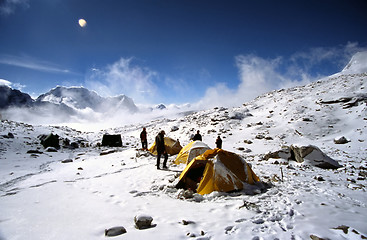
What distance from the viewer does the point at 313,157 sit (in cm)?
1091

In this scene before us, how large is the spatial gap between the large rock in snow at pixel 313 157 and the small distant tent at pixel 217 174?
5505 millimetres

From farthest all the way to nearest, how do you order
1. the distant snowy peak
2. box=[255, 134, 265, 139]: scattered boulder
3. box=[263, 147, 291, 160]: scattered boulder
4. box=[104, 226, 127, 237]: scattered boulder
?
the distant snowy peak → box=[255, 134, 265, 139]: scattered boulder → box=[263, 147, 291, 160]: scattered boulder → box=[104, 226, 127, 237]: scattered boulder

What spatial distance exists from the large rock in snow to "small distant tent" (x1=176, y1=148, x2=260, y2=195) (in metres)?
5.51

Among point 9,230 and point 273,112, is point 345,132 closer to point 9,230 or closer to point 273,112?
point 273,112

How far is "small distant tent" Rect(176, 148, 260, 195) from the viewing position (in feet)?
22.6

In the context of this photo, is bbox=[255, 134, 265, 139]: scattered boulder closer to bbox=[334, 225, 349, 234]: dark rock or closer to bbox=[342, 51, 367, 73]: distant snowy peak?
bbox=[334, 225, 349, 234]: dark rock

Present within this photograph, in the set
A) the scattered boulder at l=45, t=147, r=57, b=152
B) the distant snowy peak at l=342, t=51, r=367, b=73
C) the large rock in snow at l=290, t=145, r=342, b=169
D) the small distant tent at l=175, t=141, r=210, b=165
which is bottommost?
the large rock in snow at l=290, t=145, r=342, b=169

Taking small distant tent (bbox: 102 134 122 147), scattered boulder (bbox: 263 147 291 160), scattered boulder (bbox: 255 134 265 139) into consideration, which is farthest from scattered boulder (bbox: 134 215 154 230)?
scattered boulder (bbox: 255 134 265 139)

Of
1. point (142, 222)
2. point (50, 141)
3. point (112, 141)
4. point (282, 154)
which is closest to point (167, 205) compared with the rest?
point (142, 222)

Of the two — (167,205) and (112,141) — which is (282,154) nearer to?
(167,205)

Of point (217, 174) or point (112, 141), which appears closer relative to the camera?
point (217, 174)

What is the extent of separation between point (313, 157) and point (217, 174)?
767 centimetres

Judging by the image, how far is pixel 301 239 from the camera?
3.57 metres

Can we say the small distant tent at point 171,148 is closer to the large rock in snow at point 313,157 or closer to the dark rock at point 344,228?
the large rock in snow at point 313,157
